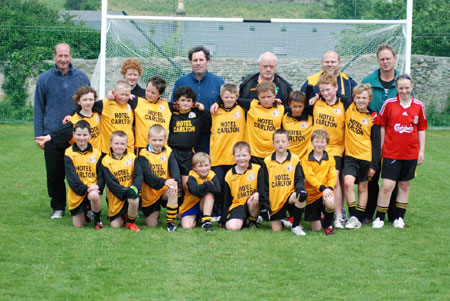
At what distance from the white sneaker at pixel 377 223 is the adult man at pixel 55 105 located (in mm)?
3386

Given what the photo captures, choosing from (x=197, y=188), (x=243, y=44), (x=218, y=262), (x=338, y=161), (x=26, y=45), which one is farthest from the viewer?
(x=26, y=45)

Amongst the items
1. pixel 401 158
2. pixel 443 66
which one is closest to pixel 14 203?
pixel 401 158

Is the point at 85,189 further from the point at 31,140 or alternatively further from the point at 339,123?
the point at 31,140

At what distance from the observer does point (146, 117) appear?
6633 mm

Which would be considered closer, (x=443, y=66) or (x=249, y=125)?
(x=249, y=125)

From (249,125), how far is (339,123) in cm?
96

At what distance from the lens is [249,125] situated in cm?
674

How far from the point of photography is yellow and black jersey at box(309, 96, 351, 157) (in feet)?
21.5

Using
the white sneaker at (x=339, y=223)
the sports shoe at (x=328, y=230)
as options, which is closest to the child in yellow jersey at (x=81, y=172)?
the sports shoe at (x=328, y=230)

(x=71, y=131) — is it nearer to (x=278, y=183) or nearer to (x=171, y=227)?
(x=171, y=227)

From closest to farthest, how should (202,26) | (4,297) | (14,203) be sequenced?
(4,297) < (14,203) < (202,26)

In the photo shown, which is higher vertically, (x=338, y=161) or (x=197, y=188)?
(x=338, y=161)

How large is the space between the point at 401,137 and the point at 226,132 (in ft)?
6.06

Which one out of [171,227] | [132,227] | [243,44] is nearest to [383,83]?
[171,227]
